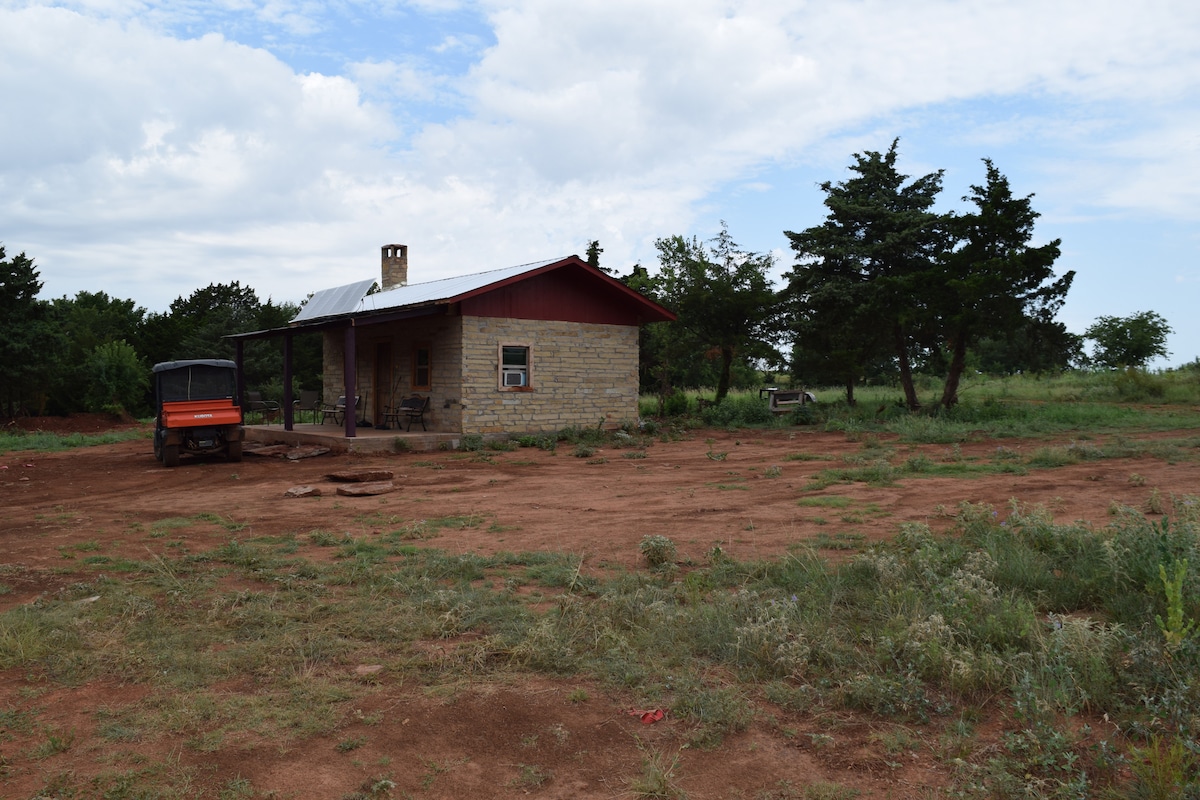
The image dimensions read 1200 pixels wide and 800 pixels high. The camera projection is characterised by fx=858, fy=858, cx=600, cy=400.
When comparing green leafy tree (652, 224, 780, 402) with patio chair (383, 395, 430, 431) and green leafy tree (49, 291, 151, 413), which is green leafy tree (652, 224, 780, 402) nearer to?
patio chair (383, 395, 430, 431)

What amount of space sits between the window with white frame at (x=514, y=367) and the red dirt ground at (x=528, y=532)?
2522mm

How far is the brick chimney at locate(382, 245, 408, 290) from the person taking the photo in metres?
27.6

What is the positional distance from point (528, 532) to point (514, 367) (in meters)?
11.3

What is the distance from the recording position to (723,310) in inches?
1040

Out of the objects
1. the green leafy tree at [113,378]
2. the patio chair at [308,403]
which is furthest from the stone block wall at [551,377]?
the green leafy tree at [113,378]

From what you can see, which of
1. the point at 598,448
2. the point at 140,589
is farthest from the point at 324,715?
the point at 598,448

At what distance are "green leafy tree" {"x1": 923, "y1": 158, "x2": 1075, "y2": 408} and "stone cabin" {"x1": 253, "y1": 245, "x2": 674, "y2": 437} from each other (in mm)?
7091

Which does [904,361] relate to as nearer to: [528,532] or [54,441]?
[528,532]

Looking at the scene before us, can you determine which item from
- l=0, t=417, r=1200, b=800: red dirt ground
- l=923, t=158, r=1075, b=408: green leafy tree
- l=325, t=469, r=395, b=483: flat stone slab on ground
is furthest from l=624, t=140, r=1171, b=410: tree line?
l=325, t=469, r=395, b=483: flat stone slab on ground

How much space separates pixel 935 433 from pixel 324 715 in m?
15.9

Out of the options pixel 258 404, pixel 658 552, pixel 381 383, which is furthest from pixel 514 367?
pixel 658 552

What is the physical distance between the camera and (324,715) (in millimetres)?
4238

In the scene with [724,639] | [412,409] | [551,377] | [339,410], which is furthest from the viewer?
[339,410]

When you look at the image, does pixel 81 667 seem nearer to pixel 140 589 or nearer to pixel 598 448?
pixel 140 589
